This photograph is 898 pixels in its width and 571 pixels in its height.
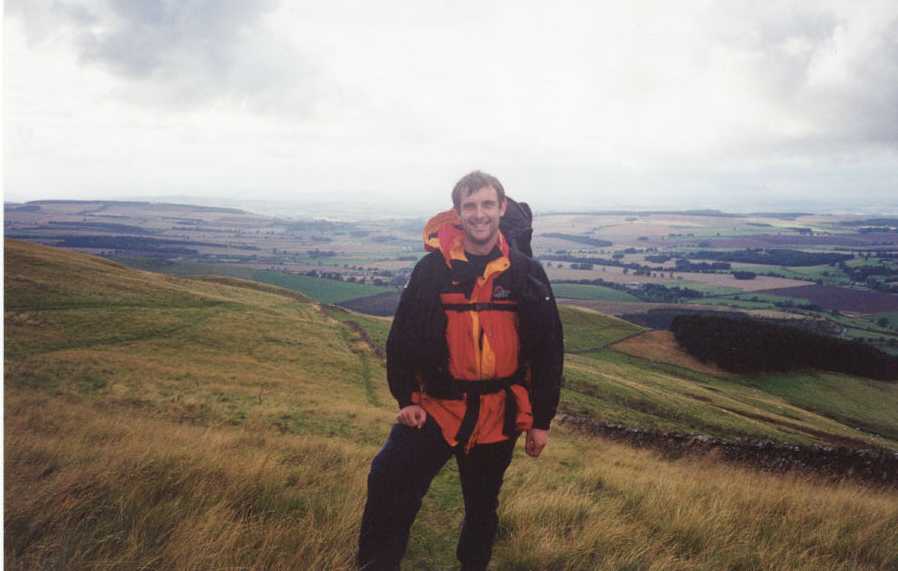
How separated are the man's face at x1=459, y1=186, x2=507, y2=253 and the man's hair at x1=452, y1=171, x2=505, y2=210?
0.14ft

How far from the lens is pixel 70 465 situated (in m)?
4.52

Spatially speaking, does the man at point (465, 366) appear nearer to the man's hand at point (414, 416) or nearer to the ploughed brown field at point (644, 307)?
the man's hand at point (414, 416)

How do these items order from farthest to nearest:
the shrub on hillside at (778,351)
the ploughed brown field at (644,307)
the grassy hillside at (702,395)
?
the ploughed brown field at (644,307) < the shrub on hillside at (778,351) < the grassy hillside at (702,395)

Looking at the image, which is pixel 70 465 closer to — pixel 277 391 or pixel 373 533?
pixel 373 533

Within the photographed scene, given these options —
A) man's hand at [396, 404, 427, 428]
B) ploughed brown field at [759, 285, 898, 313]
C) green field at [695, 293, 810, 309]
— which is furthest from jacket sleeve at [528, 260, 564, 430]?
ploughed brown field at [759, 285, 898, 313]

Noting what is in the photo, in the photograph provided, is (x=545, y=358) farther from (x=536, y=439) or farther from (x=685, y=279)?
(x=685, y=279)

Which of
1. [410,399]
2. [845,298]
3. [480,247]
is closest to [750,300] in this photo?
[845,298]

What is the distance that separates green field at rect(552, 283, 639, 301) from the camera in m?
105

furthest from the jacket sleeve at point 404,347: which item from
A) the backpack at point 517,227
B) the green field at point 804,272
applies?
the green field at point 804,272

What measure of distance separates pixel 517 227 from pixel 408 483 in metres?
2.22

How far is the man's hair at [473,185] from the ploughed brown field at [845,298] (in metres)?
127

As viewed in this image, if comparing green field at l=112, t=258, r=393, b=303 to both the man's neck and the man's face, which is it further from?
the man's face

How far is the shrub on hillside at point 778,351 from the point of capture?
215 ft

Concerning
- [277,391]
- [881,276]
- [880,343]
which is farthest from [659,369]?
[881,276]
